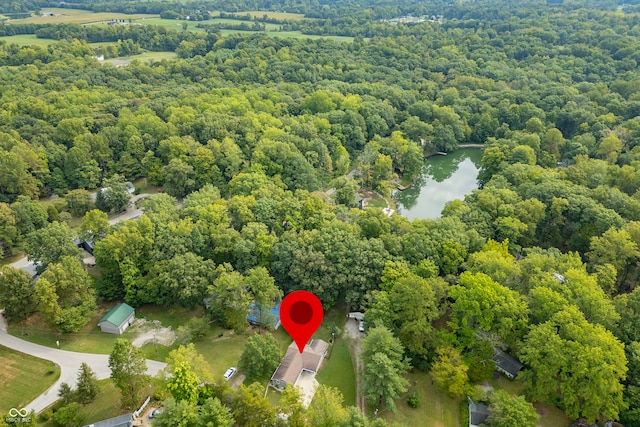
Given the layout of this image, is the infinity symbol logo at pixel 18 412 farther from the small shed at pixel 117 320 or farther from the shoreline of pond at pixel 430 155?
the shoreline of pond at pixel 430 155

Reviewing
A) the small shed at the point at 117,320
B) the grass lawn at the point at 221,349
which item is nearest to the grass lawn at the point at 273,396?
the grass lawn at the point at 221,349

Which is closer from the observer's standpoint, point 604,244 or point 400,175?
point 604,244

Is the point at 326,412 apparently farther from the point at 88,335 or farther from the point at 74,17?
the point at 74,17

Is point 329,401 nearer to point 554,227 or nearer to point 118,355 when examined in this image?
point 118,355

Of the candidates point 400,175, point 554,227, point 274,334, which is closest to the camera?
point 274,334

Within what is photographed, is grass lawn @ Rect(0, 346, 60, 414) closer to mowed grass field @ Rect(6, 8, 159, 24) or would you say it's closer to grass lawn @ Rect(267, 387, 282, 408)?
grass lawn @ Rect(267, 387, 282, 408)

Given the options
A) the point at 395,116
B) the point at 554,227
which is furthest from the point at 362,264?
the point at 395,116

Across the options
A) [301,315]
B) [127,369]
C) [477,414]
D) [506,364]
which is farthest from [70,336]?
[506,364]
